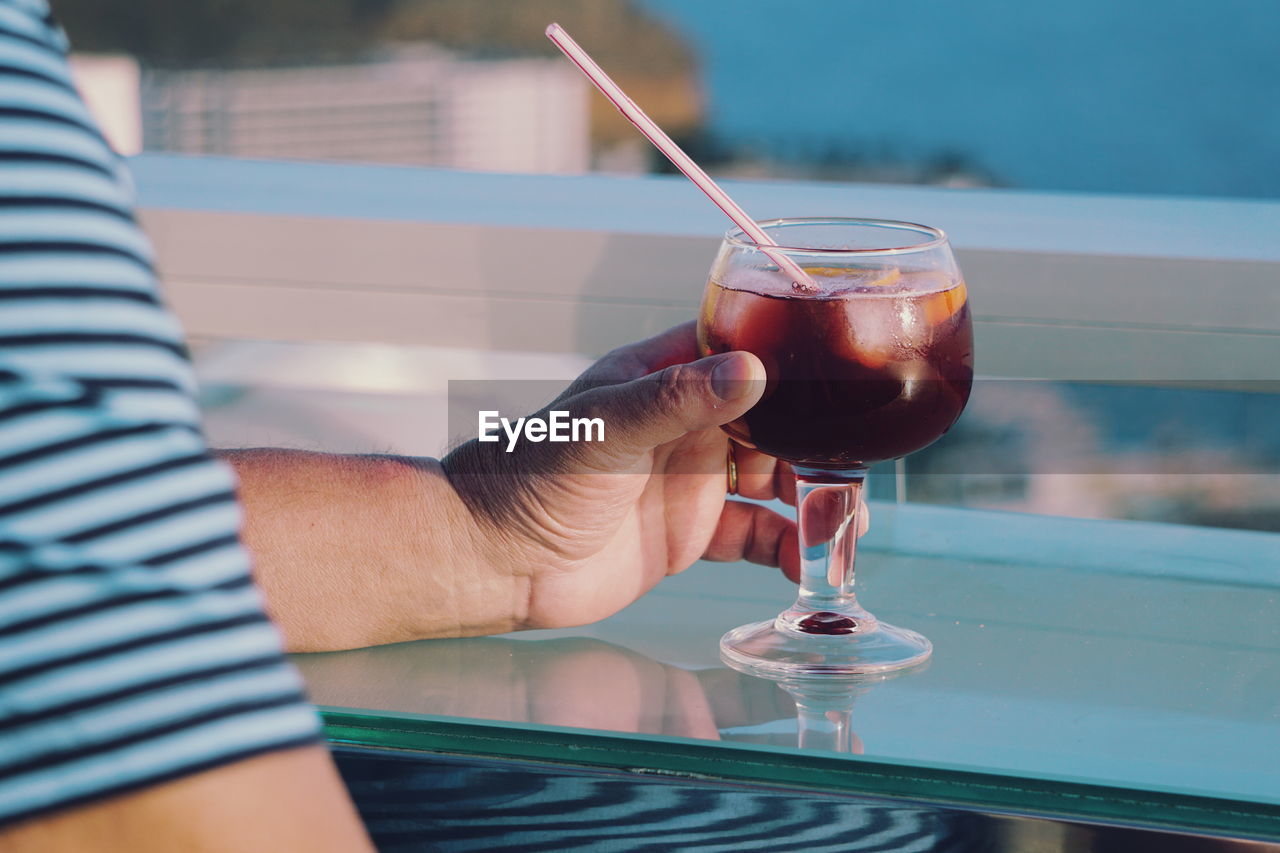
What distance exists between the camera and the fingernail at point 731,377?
885 mm

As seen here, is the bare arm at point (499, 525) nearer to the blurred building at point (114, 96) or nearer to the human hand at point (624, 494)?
the human hand at point (624, 494)

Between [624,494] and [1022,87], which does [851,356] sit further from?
[1022,87]

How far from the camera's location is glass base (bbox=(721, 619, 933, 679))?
883mm

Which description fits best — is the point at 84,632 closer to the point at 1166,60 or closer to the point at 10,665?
the point at 10,665

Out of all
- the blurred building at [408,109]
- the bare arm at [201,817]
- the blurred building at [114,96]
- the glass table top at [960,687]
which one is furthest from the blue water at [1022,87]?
the bare arm at [201,817]

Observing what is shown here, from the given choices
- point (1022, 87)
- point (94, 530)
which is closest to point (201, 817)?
point (94, 530)

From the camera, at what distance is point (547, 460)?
3.28 ft

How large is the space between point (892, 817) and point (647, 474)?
1.33 ft

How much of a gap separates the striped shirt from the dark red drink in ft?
1.73

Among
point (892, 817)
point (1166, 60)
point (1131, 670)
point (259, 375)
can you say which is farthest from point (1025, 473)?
point (1166, 60)

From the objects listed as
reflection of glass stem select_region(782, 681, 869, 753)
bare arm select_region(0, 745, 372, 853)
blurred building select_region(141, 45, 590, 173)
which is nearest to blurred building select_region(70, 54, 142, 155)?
bare arm select_region(0, 745, 372, 853)

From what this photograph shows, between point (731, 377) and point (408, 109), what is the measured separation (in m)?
31.0

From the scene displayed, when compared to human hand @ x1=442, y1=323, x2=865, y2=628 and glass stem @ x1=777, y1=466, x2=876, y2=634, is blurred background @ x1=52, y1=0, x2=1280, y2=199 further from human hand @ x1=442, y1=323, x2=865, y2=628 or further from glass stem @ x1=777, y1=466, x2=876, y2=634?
glass stem @ x1=777, y1=466, x2=876, y2=634

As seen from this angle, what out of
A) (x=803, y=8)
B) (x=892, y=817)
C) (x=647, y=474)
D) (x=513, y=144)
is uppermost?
(x=803, y=8)
